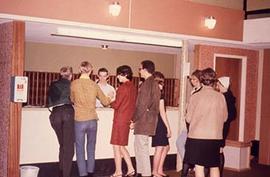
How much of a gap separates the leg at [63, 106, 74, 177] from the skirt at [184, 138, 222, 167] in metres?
1.56

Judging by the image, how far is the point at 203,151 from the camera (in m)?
4.93

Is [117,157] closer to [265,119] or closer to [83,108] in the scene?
[83,108]

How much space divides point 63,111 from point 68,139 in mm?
357

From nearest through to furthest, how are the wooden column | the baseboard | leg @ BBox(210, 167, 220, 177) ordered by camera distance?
leg @ BBox(210, 167, 220, 177) < the baseboard < the wooden column

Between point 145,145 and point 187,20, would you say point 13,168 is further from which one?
point 187,20

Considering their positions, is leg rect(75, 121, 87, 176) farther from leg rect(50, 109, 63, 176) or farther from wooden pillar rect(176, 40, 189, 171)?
wooden pillar rect(176, 40, 189, 171)

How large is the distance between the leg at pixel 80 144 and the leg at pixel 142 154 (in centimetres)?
68

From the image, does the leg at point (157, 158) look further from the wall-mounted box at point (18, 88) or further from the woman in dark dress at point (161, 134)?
the wall-mounted box at point (18, 88)

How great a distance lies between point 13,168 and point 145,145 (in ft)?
5.41

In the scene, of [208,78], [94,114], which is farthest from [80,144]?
[208,78]

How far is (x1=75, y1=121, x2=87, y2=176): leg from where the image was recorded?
585 cm

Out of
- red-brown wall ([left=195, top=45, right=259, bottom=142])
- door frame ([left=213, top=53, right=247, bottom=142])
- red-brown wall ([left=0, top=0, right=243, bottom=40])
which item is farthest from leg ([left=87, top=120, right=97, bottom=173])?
door frame ([left=213, top=53, right=247, bottom=142])

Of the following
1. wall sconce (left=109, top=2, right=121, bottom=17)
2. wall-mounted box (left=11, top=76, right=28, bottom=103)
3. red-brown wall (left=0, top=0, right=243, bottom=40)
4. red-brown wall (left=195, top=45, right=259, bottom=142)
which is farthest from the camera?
red-brown wall (left=195, top=45, right=259, bottom=142)

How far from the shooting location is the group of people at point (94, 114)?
5.74 metres
